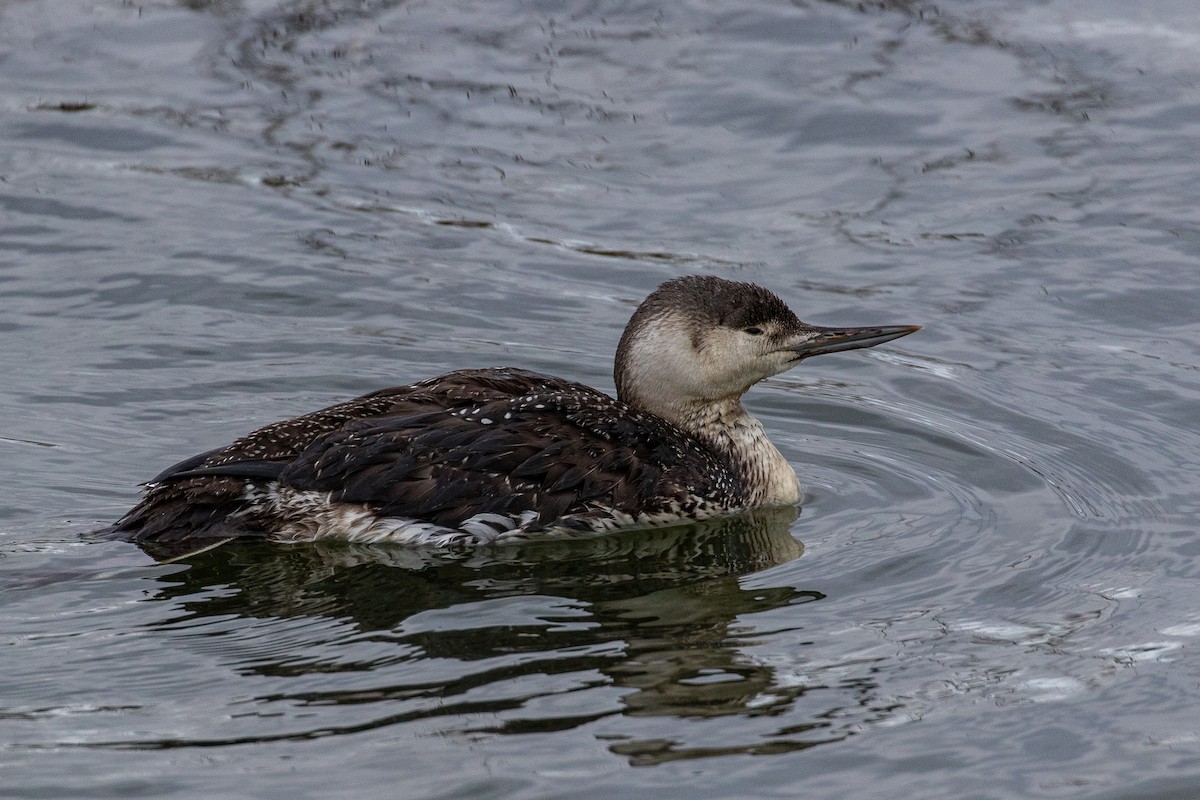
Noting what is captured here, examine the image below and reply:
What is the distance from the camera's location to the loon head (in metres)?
7.21

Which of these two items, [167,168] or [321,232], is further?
[167,168]

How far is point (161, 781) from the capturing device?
5.07 m

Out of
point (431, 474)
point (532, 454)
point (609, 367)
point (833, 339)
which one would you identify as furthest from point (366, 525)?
point (609, 367)

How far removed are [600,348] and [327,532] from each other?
2536 mm

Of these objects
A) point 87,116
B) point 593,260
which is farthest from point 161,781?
point 87,116

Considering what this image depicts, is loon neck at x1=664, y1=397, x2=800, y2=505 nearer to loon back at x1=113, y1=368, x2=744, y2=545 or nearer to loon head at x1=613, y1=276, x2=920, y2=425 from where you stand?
loon head at x1=613, y1=276, x2=920, y2=425

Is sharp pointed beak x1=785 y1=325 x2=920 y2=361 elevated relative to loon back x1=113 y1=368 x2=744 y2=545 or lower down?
elevated

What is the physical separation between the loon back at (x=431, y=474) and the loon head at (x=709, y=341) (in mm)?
310

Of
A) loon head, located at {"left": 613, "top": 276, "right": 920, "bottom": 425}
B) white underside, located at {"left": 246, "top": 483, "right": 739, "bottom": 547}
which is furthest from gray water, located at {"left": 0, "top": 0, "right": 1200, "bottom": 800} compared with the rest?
loon head, located at {"left": 613, "top": 276, "right": 920, "bottom": 425}

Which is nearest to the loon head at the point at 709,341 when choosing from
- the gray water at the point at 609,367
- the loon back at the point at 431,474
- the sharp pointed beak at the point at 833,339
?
the sharp pointed beak at the point at 833,339

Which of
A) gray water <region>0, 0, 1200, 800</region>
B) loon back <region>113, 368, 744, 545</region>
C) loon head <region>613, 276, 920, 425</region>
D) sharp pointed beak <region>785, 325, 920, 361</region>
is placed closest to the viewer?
gray water <region>0, 0, 1200, 800</region>

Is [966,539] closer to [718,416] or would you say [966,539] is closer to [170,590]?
[718,416]

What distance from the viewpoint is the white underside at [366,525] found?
6.65 meters

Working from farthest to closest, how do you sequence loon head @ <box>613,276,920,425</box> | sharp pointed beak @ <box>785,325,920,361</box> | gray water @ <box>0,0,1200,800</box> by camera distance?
sharp pointed beak @ <box>785,325,920,361</box>
loon head @ <box>613,276,920,425</box>
gray water @ <box>0,0,1200,800</box>
